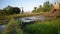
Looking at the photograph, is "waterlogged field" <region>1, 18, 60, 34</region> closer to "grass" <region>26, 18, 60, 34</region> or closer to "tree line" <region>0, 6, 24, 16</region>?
"grass" <region>26, 18, 60, 34</region>

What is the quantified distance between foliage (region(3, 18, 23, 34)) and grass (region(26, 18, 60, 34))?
0.51ft

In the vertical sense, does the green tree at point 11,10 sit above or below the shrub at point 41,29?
above

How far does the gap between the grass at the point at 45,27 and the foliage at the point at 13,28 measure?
156 mm

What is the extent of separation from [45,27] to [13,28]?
0.56 meters

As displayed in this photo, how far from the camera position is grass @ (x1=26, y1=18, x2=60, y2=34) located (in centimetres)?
252

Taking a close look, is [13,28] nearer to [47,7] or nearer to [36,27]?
[36,27]

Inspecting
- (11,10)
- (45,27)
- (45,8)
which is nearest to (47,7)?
(45,8)

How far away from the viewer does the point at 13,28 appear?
8.07 feet

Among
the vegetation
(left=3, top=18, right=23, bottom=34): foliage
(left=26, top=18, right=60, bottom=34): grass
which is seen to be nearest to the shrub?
(left=26, top=18, right=60, bottom=34): grass

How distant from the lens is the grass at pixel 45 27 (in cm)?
252

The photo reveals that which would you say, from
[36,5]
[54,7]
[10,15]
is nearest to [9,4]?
[10,15]

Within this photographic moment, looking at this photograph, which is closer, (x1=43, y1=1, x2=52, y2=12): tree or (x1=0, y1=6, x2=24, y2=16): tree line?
(x1=0, y1=6, x2=24, y2=16): tree line

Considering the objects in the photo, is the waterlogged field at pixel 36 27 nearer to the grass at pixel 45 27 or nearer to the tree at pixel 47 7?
the grass at pixel 45 27

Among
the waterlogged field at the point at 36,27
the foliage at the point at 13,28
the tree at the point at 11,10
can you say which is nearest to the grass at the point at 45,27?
the waterlogged field at the point at 36,27
